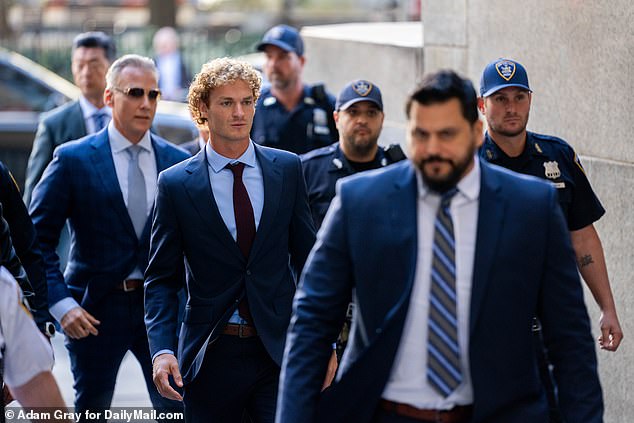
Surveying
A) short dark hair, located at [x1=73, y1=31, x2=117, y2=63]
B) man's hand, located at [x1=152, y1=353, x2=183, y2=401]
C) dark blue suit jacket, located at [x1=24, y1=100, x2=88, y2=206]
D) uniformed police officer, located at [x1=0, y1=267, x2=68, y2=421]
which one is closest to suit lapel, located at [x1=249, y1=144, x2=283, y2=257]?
man's hand, located at [x1=152, y1=353, x2=183, y2=401]

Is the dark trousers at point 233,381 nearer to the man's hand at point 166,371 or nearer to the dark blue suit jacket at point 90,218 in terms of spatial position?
the man's hand at point 166,371

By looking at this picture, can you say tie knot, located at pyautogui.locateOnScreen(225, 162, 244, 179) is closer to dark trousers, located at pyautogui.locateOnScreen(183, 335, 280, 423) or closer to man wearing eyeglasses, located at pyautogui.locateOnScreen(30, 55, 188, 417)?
dark trousers, located at pyautogui.locateOnScreen(183, 335, 280, 423)

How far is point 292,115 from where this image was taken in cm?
882

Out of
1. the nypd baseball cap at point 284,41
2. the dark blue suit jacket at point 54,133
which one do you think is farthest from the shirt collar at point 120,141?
the nypd baseball cap at point 284,41

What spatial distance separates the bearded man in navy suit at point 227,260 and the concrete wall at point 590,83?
2.09 m

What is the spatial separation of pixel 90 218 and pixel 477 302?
10.1 feet

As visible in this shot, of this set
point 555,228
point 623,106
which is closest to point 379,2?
point 623,106

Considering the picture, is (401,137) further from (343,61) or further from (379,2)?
(379,2)

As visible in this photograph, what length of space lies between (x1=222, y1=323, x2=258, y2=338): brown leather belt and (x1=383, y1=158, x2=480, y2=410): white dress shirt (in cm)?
141

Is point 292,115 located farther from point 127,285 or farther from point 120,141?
point 127,285

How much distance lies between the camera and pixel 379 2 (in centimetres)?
3659

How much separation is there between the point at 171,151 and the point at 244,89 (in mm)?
1419

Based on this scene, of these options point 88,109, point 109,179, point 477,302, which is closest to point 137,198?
point 109,179

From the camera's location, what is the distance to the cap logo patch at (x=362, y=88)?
683 centimetres
